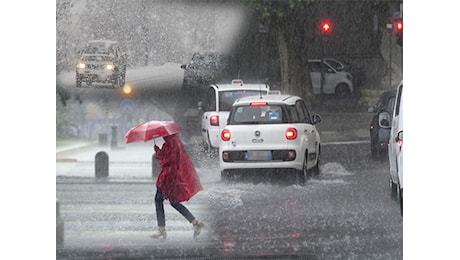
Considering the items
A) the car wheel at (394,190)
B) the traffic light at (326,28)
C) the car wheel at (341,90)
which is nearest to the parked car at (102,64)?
the traffic light at (326,28)

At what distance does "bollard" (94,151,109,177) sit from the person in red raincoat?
659mm

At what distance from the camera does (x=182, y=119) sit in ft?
52.0

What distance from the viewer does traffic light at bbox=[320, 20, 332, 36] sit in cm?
1614

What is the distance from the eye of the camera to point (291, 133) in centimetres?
1574

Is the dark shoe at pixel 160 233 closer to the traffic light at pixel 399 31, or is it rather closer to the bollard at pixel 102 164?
the bollard at pixel 102 164

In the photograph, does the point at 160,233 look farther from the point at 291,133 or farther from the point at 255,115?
the point at 291,133

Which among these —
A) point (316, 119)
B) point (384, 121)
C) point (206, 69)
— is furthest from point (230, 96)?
point (384, 121)

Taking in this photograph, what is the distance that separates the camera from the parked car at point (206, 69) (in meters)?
16.1

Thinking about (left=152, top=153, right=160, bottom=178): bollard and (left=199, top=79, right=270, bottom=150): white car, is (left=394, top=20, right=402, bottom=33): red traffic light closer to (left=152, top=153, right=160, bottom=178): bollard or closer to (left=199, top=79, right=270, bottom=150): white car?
(left=199, top=79, right=270, bottom=150): white car
